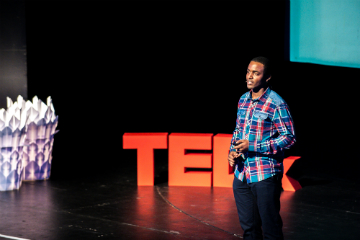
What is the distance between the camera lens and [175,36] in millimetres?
10703

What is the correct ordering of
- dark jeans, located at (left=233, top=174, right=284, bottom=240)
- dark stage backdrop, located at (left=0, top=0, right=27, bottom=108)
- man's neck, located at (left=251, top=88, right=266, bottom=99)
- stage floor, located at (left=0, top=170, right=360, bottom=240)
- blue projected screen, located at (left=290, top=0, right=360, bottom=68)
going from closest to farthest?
dark jeans, located at (left=233, top=174, right=284, bottom=240) → man's neck, located at (left=251, top=88, right=266, bottom=99) → stage floor, located at (left=0, top=170, right=360, bottom=240) → blue projected screen, located at (left=290, top=0, right=360, bottom=68) → dark stage backdrop, located at (left=0, top=0, right=27, bottom=108)

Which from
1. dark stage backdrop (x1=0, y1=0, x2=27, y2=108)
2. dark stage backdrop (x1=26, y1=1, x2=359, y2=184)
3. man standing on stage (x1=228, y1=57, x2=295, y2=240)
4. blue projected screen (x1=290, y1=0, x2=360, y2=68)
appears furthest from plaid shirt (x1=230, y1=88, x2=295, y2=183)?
dark stage backdrop (x1=0, y1=0, x2=27, y2=108)

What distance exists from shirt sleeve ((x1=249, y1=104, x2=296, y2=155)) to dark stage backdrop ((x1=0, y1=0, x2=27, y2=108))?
5498 millimetres

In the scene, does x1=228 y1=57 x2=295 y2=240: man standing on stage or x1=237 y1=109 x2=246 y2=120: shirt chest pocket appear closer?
x1=228 y1=57 x2=295 y2=240: man standing on stage

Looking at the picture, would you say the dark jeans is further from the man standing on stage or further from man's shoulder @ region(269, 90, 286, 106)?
man's shoulder @ region(269, 90, 286, 106)

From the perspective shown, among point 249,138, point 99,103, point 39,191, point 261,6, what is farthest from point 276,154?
point 99,103

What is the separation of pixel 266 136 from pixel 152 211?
7.55 ft

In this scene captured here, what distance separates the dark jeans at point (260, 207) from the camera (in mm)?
3133

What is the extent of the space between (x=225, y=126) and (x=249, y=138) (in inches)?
321

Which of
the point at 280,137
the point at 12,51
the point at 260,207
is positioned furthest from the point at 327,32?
the point at 12,51

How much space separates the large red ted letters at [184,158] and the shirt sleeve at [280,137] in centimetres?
307

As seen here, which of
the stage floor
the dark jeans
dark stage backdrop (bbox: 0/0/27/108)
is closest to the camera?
the dark jeans

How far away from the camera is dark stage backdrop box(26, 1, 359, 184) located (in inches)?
333

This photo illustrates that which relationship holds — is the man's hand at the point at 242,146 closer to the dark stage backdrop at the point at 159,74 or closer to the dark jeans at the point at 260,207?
the dark jeans at the point at 260,207
